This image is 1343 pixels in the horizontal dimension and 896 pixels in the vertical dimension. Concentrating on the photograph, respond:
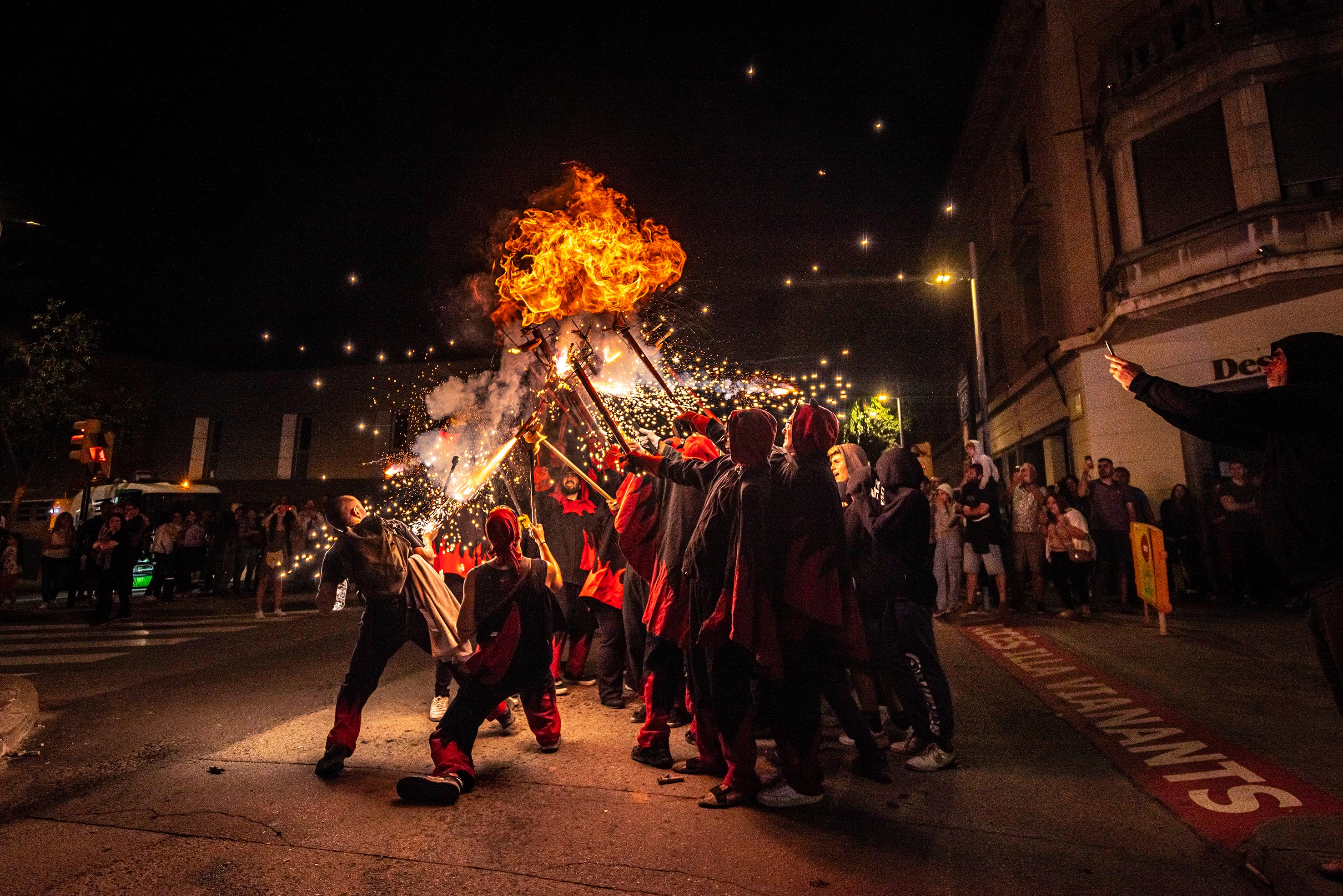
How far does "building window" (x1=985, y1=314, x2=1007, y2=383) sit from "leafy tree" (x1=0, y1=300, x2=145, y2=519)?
1155 inches

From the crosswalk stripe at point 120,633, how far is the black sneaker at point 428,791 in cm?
846

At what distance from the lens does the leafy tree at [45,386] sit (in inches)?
906

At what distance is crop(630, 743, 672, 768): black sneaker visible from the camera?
4.20 metres

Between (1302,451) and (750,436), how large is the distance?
2.32m

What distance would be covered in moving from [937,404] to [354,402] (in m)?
28.0

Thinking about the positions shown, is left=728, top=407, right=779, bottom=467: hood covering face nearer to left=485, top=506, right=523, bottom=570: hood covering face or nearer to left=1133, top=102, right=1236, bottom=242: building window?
left=485, top=506, right=523, bottom=570: hood covering face

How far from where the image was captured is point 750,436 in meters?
3.92

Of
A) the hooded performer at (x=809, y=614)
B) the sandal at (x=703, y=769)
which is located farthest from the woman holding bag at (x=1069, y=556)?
the sandal at (x=703, y=769)

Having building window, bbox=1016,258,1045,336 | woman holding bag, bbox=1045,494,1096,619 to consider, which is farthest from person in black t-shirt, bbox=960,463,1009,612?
building window, bbox=1016,258,1045,336

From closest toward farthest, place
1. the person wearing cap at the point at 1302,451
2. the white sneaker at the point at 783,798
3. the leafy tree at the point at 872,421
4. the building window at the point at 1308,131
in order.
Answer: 1. the person wearing cap at the point at 1302,451
2. the white sneaker at the point at 783,798
3. the building window at the point at 1308,131
4. the leafy tree at the point at 872,421

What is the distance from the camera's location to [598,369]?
8391 mm

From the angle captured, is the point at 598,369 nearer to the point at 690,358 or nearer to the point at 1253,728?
the point at 690,358

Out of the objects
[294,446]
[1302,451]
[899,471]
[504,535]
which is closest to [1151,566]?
[899,471]

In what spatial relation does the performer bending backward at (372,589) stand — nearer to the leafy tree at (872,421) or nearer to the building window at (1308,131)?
the building window at (1308,131)
